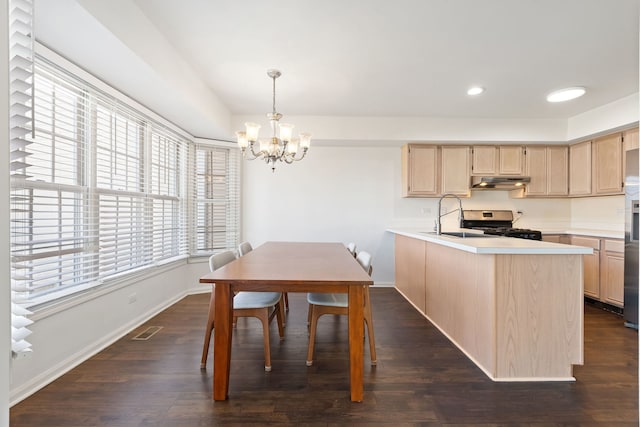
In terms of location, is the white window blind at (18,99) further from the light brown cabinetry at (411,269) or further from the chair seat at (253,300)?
the light brown cabinetry at (411,269)

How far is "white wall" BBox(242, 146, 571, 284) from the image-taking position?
14.9 ft

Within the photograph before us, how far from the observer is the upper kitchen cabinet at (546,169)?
4258 mm

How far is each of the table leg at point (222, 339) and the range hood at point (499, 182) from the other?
3.91 meters

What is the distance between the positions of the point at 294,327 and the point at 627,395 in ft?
7.78

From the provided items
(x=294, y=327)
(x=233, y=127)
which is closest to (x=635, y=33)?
(x=294, y=327)

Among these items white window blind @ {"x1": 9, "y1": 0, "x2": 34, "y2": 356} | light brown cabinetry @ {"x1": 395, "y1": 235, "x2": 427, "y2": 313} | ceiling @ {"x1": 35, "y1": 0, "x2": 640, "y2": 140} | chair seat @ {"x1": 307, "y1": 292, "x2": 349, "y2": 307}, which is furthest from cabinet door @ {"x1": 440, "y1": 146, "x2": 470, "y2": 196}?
white window blind @ {"x1": 9, "y1": 0, "x2": 34, "y2": 356}

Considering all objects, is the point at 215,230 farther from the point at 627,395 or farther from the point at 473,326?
the point at 627,395

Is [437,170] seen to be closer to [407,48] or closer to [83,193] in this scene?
[407,48]

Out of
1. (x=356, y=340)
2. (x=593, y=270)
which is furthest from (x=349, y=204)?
(x=593, y=270)

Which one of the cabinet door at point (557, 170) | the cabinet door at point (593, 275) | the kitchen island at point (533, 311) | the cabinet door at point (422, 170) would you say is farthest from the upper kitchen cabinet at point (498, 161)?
the kitchen island at point (533, 311)

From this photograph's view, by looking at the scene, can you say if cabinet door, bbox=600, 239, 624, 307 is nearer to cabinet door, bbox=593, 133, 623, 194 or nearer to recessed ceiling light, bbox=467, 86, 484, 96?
cabinet door, bbox=593, 133, 623, 194

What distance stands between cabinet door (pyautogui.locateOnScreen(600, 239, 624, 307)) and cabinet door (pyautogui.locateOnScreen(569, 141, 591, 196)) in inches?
38.3

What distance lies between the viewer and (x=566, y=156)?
4266 mm

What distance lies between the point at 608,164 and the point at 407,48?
10.7ft
